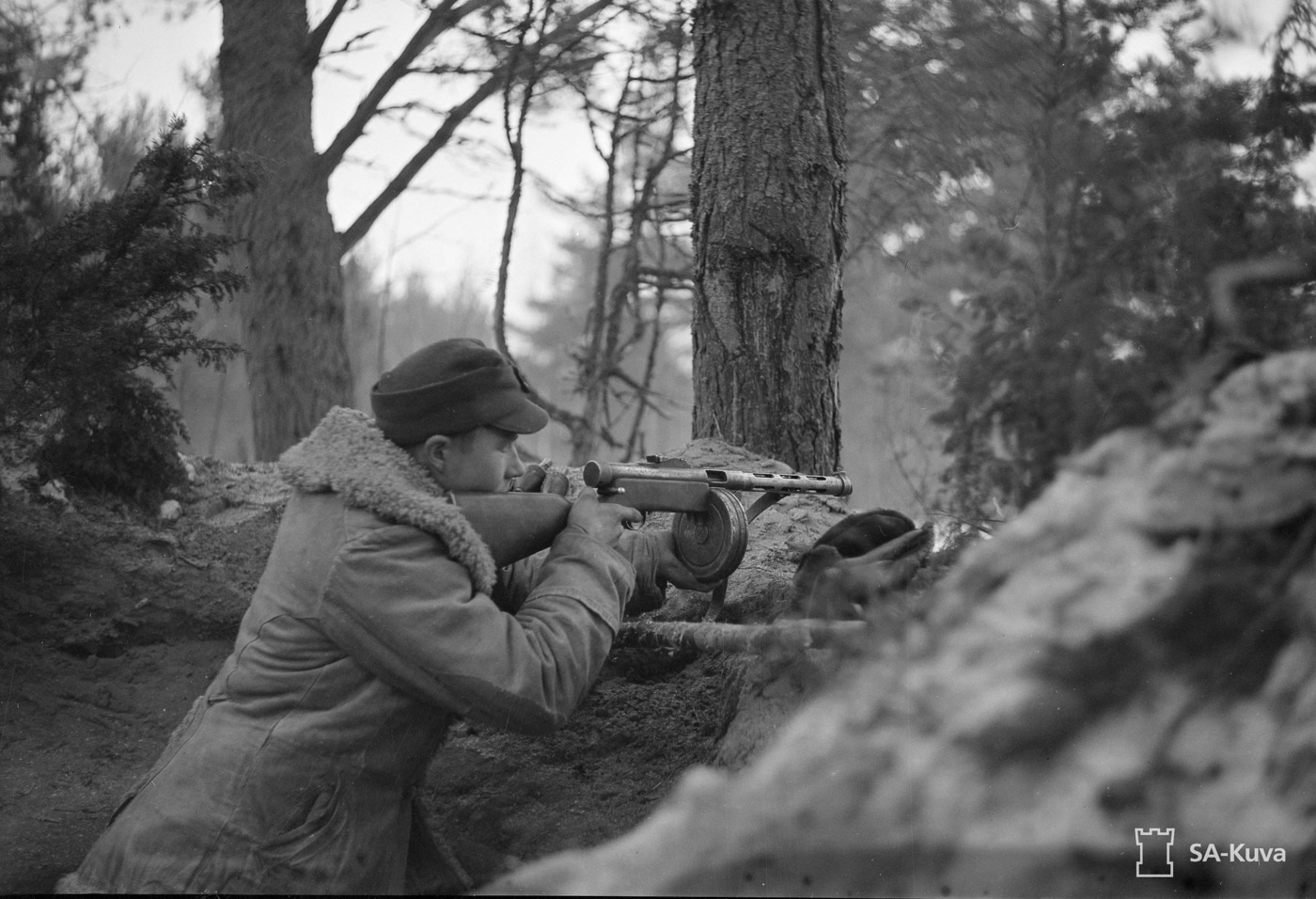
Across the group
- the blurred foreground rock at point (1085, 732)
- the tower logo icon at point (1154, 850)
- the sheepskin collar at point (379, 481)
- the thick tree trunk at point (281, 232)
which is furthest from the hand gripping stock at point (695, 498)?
the thick tree trunk at point (281, 232)

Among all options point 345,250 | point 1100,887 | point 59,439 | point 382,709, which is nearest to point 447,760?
point 382,709

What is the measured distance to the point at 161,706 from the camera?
14.6 feet

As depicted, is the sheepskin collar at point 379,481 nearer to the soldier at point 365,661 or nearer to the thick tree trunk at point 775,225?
the soldier at point 365,661

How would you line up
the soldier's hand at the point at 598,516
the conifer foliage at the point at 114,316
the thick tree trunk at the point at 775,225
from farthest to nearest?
the thick tree trunk at the point at 775,225, the conifer foliage at the point at 114,316, the soldier's hand at the point at 598,516

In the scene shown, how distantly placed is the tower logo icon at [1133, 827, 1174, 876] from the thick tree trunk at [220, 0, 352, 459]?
22.5 ft

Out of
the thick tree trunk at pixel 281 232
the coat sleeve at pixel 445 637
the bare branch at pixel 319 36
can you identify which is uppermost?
the bare branch at pixel 319 36

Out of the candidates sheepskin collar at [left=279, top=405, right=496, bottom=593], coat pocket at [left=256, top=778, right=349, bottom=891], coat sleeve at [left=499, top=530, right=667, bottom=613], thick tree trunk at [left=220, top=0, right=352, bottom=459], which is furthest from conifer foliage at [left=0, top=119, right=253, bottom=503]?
thick tree trunk at [left=220, top=0, right=352, bottom=459]

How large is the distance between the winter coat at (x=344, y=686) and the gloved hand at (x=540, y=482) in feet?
1.71

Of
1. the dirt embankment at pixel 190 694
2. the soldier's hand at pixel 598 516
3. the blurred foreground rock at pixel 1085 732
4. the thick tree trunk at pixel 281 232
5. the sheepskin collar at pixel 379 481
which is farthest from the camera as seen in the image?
the thick tree trunk at pixel 281 232

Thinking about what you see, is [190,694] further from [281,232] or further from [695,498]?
[281,232]

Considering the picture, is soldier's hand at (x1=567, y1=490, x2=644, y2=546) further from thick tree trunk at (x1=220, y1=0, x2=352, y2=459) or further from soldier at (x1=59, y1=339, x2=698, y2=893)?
thick tree trunk at (x1=220, y1=0, x2=352, y2=459)

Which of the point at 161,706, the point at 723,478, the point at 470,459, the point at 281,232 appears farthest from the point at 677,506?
the point at 281,232

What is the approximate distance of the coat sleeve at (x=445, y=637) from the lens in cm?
285

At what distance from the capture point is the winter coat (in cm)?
287
